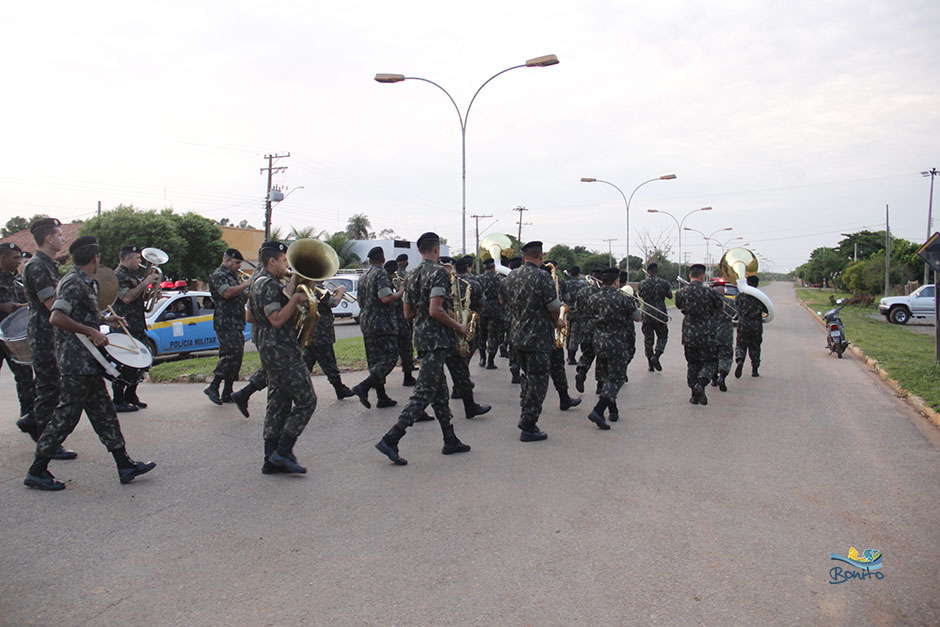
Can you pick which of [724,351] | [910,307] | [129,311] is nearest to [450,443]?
[129,311]

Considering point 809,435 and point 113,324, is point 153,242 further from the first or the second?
point 809,435

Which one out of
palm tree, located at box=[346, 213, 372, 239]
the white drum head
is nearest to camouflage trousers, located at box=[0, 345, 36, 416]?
the white drum head

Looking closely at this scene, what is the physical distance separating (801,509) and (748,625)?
182 centimetres

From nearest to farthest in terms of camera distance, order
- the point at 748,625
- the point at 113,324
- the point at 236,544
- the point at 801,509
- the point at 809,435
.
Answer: the point at 748,625, the point at 236,544, the point at 801,509, the point at 113,324, the point at 809,435

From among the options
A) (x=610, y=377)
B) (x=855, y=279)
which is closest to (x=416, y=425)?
(x=610, y=377)

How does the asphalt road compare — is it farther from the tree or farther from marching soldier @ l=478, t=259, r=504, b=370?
the tree

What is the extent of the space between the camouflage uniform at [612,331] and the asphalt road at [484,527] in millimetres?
533

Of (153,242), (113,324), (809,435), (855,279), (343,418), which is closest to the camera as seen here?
(113,324)

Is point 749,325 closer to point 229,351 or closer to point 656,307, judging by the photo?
point 656,307

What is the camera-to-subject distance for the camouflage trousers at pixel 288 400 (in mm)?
5082

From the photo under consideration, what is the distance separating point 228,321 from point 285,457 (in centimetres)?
320

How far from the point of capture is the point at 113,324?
5980 millimetres

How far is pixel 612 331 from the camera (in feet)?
23.9

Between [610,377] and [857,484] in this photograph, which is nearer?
[857,484]
